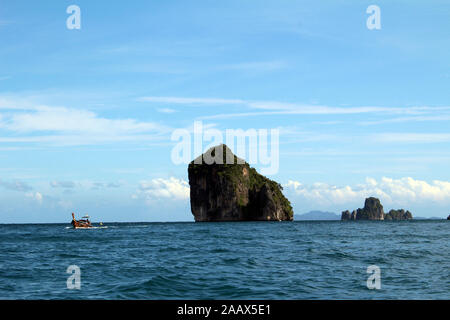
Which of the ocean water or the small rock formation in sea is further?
the small rock formation in sea

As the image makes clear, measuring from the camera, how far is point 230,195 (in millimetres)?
176875

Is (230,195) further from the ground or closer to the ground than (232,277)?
further from the ground

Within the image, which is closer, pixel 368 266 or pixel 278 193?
pixel 368 266

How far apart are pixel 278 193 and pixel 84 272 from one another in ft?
558

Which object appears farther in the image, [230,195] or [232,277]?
[230,195]

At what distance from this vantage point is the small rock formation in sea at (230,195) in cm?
17600

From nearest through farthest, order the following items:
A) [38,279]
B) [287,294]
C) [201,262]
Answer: [287,294], [38,279], [201,262]

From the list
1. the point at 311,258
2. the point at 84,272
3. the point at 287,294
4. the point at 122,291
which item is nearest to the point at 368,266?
the point at 311,258

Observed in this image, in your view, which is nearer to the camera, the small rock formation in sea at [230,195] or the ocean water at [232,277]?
the ocean water at [232,277]

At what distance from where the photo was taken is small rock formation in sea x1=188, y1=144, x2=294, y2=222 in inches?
6929
